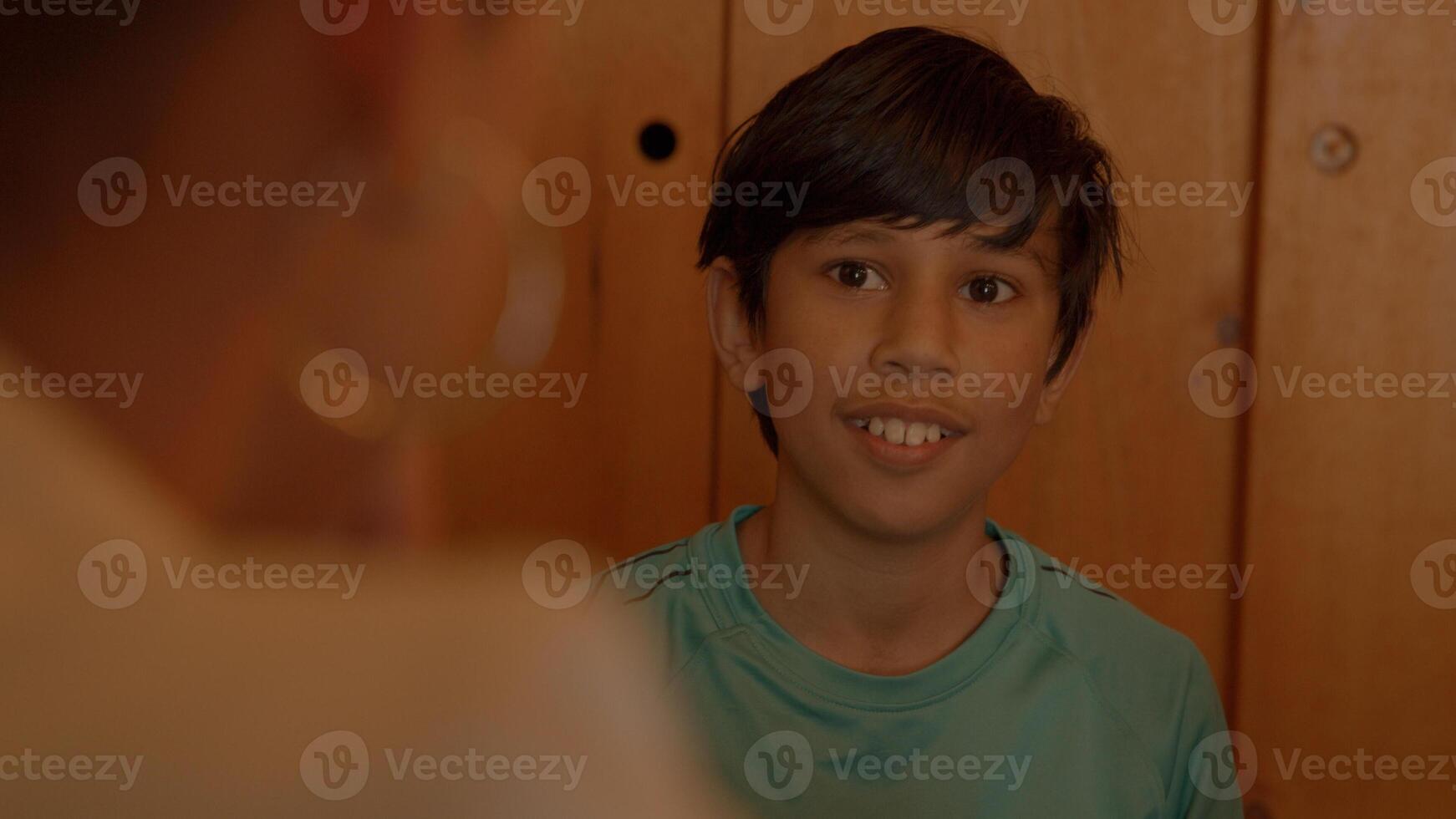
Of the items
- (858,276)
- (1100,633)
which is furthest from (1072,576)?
(858,276)

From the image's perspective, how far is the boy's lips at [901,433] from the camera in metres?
0.71

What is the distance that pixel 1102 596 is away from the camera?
32.7 inches

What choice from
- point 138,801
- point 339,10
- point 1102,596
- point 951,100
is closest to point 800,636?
point 1102,596

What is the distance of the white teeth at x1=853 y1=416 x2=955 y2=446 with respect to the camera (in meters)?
0.72

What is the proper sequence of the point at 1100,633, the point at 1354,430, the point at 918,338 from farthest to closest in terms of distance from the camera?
the point at 1354,430
the point at 1100,633
the point at 918,338

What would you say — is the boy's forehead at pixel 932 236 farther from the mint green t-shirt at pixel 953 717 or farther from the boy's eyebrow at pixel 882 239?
the mint green t-shirt at pixel 953 717

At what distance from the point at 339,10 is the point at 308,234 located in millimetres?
180

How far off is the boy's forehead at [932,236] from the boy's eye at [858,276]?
1 centimetres

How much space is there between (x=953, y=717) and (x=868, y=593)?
0.29 ft

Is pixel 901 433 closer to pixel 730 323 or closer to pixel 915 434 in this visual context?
pixel 915 434

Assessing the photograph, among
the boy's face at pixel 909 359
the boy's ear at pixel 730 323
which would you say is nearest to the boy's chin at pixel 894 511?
the boy's face at pixel 909 359

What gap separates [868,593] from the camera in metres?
0.77

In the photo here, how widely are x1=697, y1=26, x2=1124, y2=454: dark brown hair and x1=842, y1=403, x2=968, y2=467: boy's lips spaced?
4.0 inches

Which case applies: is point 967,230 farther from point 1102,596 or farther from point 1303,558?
point 1303,558
